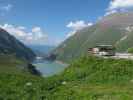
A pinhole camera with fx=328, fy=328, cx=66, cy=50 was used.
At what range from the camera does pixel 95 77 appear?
52.2 m

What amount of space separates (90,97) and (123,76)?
16.5m

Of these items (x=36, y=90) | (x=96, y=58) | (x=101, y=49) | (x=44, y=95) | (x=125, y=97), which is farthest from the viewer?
(x=101, y=49)

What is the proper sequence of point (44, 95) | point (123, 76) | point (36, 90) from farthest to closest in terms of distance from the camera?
1. point (123, 76)
2. point (36, 90)
3. point (44, 95)

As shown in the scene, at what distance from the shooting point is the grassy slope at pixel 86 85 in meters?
37.3

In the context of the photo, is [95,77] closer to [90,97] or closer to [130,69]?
[130,69]

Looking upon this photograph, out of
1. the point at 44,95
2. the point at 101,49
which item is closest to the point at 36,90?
the point at 44,95

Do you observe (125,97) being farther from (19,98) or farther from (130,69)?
(130,69)

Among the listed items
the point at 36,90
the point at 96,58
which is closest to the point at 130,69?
the point at 96,58

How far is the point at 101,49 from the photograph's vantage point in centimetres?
8344

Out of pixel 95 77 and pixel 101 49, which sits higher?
pixel 101 49

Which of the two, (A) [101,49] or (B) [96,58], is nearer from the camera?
(B) [96,58]

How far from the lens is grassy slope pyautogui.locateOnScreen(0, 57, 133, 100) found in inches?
1470

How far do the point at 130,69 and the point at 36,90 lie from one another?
20.7 metres

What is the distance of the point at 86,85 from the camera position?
1805 inches
